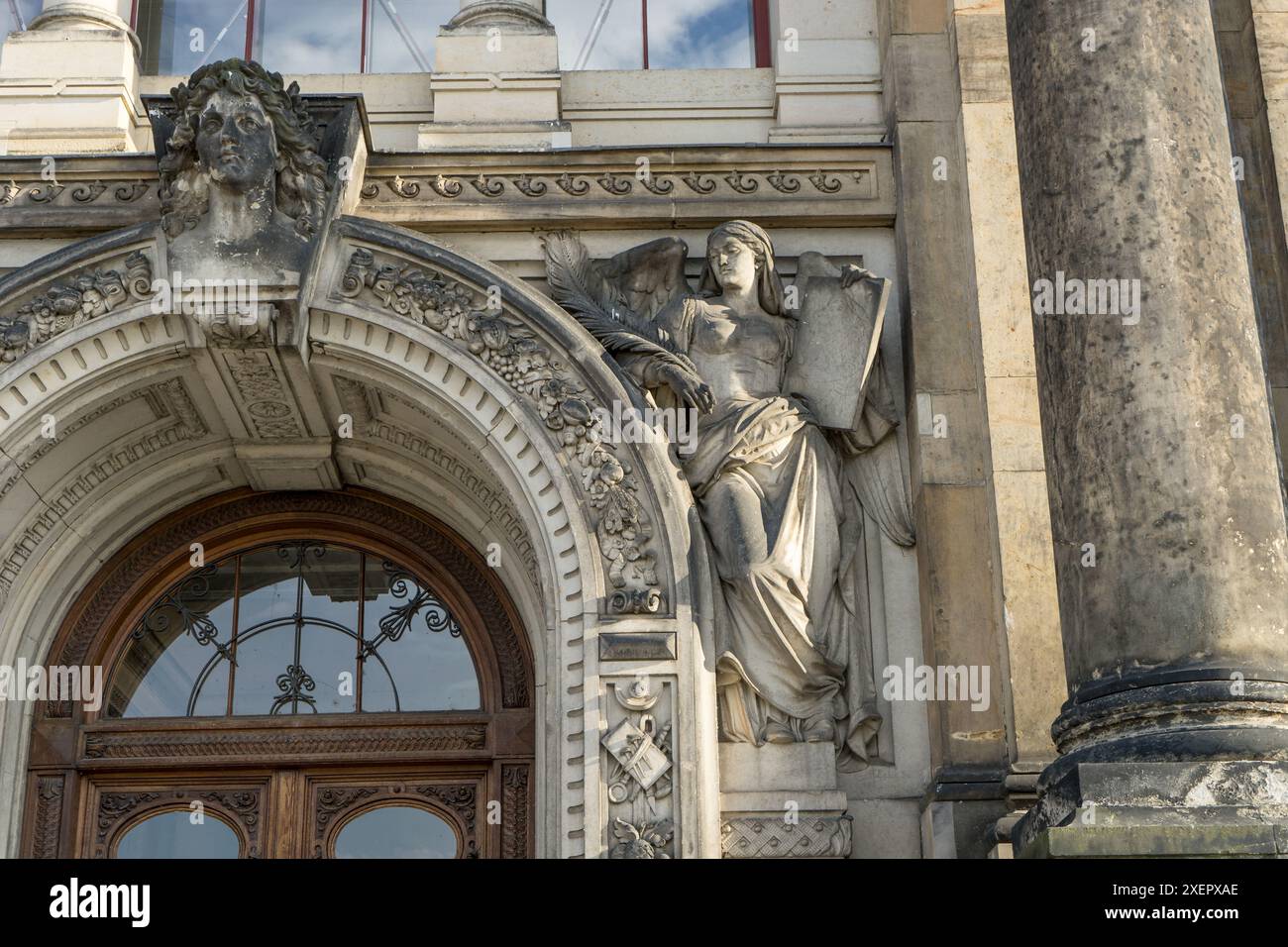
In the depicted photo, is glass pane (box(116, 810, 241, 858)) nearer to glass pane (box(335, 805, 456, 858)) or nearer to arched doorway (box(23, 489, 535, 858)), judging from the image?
arched doorway (box(23, 489, 535, 858))

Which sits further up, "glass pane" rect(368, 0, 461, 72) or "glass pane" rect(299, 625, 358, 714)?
"glass pane" rect(368, 0, 461, 72)

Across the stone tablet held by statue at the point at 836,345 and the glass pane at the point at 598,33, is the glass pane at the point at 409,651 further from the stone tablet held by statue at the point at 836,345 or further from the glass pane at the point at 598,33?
the glass pane at the point at 598,33

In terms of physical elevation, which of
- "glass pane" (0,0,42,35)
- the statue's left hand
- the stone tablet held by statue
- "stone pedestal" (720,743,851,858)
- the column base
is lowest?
the column base

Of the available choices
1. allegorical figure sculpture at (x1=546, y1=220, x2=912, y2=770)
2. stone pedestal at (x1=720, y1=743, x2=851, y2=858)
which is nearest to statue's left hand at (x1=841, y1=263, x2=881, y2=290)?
allegorical figure sculpture at (x1=546, y1=220, x2=912, y2=770)

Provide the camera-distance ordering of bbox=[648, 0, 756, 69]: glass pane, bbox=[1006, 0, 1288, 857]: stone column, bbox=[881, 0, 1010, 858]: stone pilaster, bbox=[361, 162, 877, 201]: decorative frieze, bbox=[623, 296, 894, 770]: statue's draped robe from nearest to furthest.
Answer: bbox=[1006, 0, 1288, 857]: stone column → bbox=[881, 0, 1010, 858]: stone pilaster → bbox=[623, 296, 894, 770]: statue's draped robe → bbox=[361, 162, 877, 201]: decorative frieze → bbox=[648, 0, 756, 69]: glass pane

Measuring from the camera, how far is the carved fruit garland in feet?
30.5

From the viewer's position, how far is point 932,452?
963 cm

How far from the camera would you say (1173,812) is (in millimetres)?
7023

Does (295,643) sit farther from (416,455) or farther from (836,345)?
(836,345)

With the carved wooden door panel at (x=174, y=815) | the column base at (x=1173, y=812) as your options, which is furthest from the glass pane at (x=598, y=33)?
the column base at (x=1173, y=812)

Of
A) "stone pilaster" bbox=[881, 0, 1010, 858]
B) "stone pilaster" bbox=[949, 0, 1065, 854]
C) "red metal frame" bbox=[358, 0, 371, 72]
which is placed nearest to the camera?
"stone pilaster" bbox=[949, 0, 1065, 854]

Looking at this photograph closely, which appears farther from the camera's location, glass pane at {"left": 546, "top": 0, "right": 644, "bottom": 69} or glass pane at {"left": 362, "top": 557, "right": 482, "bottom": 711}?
glass pane at {"left": 546, "top": 0, "right": 644, "bottom": 69}

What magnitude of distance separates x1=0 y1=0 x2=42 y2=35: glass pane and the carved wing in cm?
384
